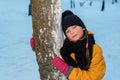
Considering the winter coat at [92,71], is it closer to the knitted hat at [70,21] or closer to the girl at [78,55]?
the girl at [78,55]

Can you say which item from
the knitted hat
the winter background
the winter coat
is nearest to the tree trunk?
the knitted hat

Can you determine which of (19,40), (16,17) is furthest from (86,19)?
(19,40)

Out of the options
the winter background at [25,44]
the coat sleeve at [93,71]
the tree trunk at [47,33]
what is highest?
the tree trunk at [47,33]

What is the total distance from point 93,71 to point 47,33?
54 cm

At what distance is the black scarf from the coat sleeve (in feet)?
0.17

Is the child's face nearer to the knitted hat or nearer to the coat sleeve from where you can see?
the knitted hat

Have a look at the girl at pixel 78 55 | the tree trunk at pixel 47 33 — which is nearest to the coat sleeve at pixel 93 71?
the girl at pixel 78 55

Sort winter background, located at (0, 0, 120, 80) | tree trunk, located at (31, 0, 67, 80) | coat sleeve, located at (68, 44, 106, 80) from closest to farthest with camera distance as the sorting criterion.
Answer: coat sleeve, located at (68, 44, 106, 80) < tree trunk, located at (31, 0, 67, 80) < winter background, located at (0, 0, 120, 80)

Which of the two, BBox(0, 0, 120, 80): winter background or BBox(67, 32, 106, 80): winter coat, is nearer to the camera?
BBox(67, 32, 106, 80): winter coat

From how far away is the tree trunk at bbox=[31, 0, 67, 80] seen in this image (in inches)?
123

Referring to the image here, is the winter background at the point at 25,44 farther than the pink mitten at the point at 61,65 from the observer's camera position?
Yes

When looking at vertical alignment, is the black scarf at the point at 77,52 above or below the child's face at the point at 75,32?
below

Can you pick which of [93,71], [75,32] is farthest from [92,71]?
[75,32]

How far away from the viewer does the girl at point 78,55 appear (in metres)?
2.97
